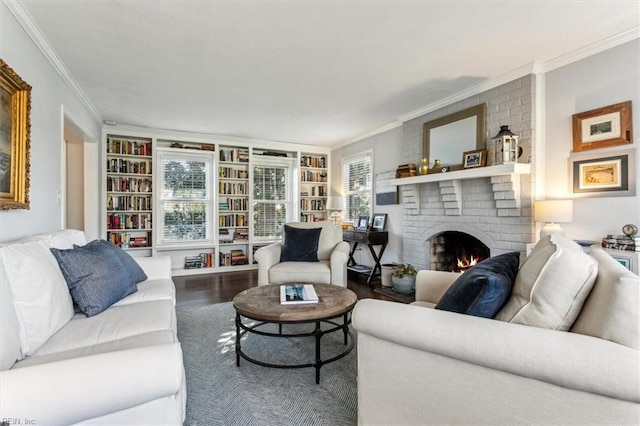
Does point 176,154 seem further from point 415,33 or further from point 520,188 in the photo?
point 520,188

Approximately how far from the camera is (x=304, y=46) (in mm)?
2434

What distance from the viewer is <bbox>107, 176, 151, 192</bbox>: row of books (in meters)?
4.68

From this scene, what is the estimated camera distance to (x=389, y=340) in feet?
3.96

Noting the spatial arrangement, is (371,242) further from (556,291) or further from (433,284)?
(556,291)

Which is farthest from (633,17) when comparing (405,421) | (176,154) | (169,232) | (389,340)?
(169,232)

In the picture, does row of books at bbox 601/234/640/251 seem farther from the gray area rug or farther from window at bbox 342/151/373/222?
window at bbox 342/151/373/222

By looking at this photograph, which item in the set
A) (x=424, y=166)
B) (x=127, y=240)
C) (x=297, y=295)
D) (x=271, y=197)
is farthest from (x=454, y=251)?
(x=127, y=240)

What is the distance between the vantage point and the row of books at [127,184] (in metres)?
4.68

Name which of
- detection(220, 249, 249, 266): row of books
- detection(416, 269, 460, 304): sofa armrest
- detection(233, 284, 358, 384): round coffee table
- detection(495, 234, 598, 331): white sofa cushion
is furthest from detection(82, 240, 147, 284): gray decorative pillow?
detection(220, 249, 249, 266): row of books

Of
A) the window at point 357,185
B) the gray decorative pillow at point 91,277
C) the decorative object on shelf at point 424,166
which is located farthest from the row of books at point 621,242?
the gray decorative pillow at point 91,277

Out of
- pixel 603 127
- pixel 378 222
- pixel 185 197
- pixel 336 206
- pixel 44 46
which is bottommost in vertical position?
pixel 378 222

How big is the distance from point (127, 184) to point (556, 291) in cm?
533

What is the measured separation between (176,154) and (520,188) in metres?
4.79

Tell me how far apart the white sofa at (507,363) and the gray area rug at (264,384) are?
41 cm
